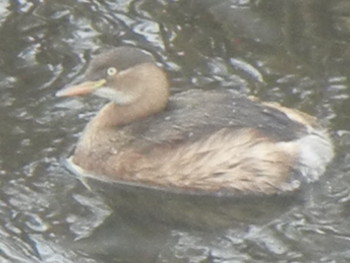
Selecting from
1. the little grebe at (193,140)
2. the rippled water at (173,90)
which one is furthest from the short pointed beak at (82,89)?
the rippled water at (173,90)

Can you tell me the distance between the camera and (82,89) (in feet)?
26.7

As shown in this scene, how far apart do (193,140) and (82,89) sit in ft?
2.35

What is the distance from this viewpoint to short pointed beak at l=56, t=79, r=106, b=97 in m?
8.11

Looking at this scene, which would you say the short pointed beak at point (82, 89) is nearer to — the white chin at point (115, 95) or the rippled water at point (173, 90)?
the white chin at point (115, 95)

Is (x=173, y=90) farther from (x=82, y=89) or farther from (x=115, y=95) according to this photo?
(x=82, y=89)

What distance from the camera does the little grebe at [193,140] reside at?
7.94 metres

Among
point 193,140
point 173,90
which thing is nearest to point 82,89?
point 193,140

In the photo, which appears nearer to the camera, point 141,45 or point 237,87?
point 237,87

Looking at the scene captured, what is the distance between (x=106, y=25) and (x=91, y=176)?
69.3 inches

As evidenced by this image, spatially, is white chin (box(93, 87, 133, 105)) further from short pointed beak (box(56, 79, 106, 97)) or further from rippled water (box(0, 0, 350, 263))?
rippled water (box(0, 0, 350, 263))

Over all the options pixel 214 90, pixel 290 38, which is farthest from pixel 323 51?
pixel 214 90

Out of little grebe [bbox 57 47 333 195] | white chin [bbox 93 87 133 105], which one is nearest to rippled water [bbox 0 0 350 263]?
little grebe [bbox 57 47 333 195]

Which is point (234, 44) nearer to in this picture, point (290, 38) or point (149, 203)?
point (290, 38)

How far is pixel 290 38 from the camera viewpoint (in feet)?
31.2
